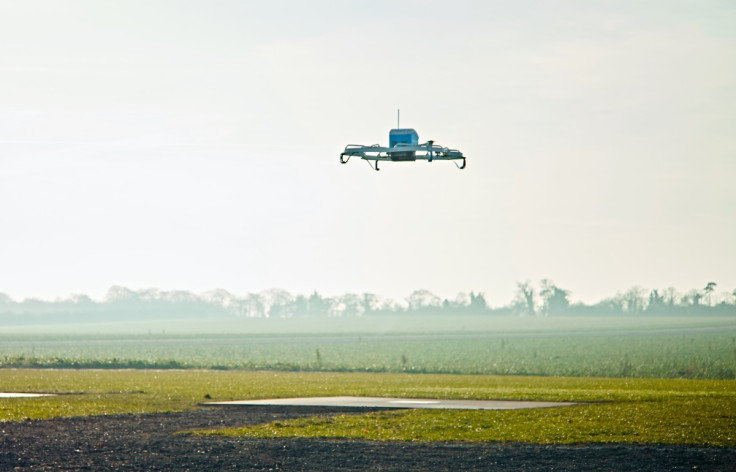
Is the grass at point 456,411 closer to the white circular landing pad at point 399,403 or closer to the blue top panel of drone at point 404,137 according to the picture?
the white circular landing pad at point 399,403

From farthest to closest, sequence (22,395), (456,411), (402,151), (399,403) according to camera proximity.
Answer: (22,395) → (399,403) → (456,411) → (402,151)

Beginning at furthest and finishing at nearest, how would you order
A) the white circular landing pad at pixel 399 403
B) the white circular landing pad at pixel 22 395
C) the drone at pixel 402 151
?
the white circular landing pad at pixel 22 395 → the white circular landing pad at pixel 399 403 → the drone at pixel 402 151

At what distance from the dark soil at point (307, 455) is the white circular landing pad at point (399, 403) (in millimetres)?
6433

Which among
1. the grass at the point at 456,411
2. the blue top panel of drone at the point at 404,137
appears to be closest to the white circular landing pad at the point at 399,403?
the grass at the point at 456,411

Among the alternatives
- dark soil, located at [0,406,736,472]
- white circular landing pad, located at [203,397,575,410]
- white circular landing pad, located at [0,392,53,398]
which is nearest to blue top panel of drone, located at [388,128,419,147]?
dark soil, located at [0,406,736,472]

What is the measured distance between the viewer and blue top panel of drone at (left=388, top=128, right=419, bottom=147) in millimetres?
15273

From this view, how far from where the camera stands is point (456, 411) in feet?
76.5

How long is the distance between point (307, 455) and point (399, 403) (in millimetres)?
9200

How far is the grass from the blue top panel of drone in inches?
258

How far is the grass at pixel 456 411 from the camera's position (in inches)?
753

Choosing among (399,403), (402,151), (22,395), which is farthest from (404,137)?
(22,395)

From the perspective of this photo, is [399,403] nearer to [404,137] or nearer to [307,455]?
[307,455]

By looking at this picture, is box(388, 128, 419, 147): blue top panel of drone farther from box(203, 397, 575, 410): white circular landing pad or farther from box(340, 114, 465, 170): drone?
box(203, 397, 575, 410): white circular landing pad

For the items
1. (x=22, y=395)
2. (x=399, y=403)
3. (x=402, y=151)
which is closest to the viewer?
(x=402, y=151)
